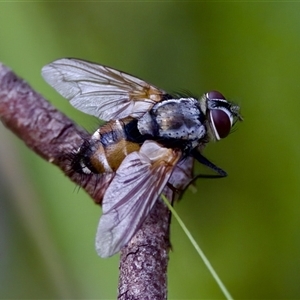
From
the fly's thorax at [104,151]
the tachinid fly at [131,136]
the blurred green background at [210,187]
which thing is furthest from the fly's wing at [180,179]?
the blurred green background at [210,187]

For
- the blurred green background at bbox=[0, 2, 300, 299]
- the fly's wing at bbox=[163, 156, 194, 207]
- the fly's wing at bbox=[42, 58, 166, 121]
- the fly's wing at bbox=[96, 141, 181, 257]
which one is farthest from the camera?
the blurred green background at bbox=[0, 2, 300, 299]

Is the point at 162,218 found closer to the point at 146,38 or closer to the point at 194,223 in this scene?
the point at 194,223

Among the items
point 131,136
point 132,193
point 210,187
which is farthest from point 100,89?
point 210,187

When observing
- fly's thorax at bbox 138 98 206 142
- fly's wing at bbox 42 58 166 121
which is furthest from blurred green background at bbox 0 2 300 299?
fly's thorax at bbox 138 98 206 142

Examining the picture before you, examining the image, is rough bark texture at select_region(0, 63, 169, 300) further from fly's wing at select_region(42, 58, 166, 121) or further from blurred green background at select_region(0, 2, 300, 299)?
blurred green background at select_region(0, 2, 300, 299)

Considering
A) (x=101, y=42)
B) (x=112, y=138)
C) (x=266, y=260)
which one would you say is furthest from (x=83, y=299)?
(x=101, y=42)

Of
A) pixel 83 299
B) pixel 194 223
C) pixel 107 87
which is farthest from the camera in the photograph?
pixel 194 223

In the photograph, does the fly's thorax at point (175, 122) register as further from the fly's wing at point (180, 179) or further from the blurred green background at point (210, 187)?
the blurred green background at point (210, 187)
